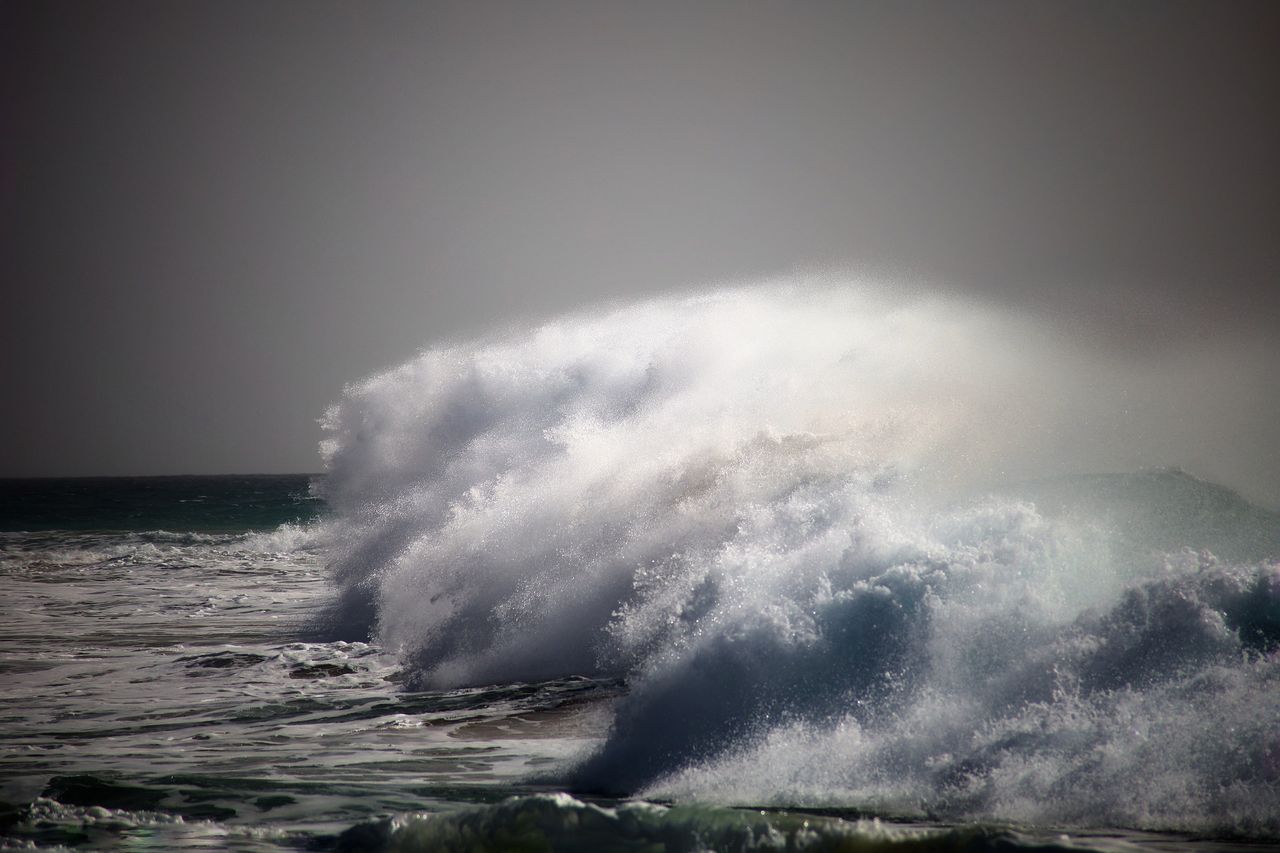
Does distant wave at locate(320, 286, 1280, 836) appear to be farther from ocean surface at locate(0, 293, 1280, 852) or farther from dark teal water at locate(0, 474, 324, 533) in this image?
dark teal water at locate(0, 474, 324, 533)

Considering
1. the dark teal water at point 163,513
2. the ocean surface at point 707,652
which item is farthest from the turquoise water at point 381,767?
the dark teal water at point 163,513

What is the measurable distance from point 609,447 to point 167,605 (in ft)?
31.5

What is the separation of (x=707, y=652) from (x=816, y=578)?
1114mm

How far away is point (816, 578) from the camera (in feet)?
24.0

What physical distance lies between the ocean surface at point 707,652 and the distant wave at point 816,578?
29 millimetres

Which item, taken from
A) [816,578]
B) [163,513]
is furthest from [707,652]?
[163,513]

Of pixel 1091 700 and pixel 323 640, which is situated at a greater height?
pixel 1091 700

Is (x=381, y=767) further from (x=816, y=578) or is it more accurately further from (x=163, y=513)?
(x=163, y=513)

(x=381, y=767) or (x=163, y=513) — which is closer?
(x=381, y=767)

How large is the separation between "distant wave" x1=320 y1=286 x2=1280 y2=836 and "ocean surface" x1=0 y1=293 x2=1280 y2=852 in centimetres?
3

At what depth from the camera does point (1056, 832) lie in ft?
15.7

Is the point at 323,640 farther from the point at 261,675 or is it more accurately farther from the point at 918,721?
the point at 918,721

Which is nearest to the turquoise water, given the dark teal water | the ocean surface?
the ocean surface

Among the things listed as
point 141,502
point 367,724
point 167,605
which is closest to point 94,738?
point 367,724
